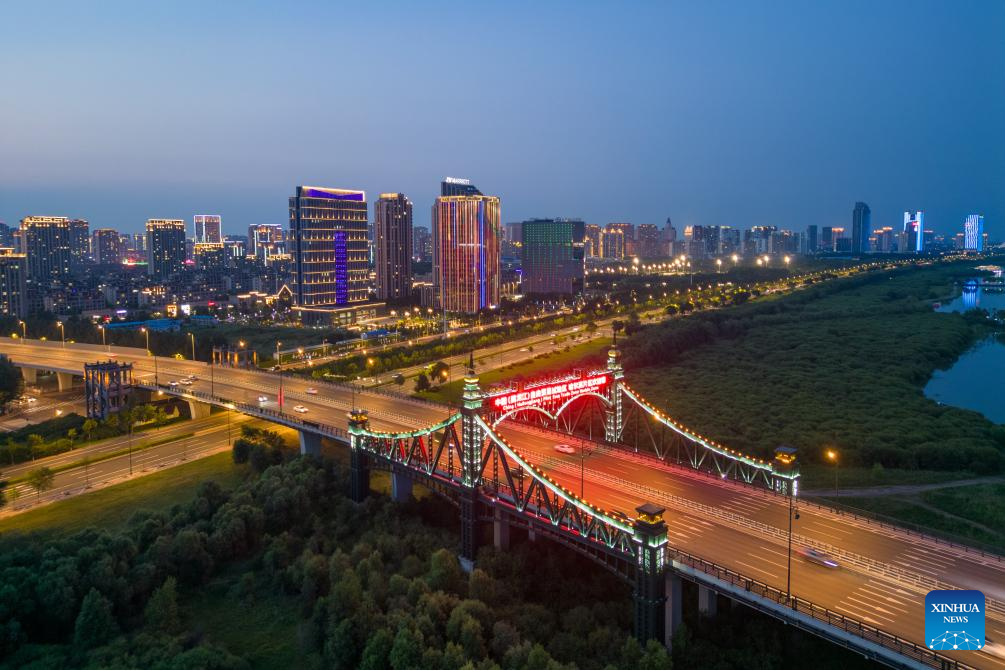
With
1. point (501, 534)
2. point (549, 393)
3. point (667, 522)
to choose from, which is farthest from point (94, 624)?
point (667, 522)

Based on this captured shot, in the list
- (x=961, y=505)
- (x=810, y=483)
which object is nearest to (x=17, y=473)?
(x=810, y=483)

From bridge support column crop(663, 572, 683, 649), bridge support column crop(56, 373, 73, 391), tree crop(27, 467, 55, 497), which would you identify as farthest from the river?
bridge support column crop(56, 373, 73, 391)

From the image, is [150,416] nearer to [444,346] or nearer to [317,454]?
[317,454]

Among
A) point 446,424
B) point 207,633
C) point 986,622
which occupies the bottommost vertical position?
point 207,633

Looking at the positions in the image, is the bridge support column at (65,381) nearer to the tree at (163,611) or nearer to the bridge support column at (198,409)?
the bridge support column at (198,409)

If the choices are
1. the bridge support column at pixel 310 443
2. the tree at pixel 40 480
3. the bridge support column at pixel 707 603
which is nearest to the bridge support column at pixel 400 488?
the bridge support column at pixel 310 443

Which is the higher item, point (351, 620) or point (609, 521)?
point (609, 521)
